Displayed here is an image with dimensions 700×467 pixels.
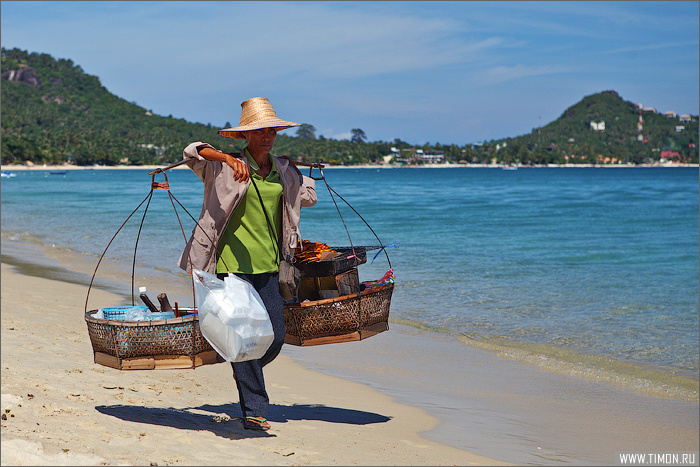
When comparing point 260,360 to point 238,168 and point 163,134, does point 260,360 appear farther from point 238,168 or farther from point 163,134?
point 163,134

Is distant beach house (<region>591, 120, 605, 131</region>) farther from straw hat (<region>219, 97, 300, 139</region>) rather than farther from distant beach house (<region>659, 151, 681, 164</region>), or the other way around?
straw hat (<region>219, 97, 300, 139</region>)

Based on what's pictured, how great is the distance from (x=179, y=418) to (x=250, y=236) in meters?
1.21

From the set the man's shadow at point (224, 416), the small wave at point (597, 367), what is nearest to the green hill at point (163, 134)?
the small wave at point (597, 367)

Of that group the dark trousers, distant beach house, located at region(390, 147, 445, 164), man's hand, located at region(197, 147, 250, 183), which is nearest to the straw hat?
man's hand, located at region(197, 147, 250, 183)

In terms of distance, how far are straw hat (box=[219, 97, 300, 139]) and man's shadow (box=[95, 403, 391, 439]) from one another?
1.59 metres

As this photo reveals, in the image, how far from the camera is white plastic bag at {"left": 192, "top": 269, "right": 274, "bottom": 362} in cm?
346

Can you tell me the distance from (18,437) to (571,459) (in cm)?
294

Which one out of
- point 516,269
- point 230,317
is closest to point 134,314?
point 230,317

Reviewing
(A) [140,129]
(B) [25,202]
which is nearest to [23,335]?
(B) [25,202]

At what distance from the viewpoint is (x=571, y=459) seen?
4129 mm

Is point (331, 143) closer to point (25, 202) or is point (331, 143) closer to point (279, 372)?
point (25, 202)

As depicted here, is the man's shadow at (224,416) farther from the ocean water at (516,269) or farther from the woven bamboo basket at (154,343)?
the ocean water at (516,269)

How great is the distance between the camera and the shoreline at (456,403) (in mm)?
4078

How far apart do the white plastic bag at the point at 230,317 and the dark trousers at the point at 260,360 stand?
0.15 meters
